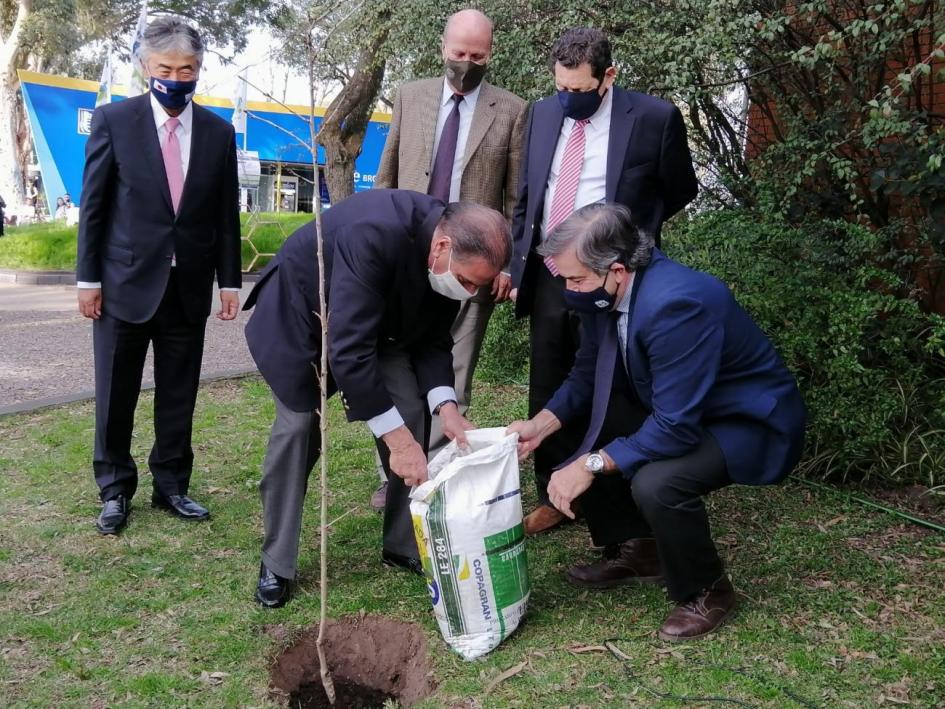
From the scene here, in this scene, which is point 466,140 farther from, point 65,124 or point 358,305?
point 65,124

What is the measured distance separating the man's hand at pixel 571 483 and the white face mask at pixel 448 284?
0.66 metres

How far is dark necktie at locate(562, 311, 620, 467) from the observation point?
10.3 ft

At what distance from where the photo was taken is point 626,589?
11.5 ft

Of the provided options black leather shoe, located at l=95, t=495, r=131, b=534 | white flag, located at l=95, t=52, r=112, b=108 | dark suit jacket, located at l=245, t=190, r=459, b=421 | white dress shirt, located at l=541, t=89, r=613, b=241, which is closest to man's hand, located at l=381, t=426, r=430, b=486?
dark suit jacket, located at l=245, t=190, r=459, b=421

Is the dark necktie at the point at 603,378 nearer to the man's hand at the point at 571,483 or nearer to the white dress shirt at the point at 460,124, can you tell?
the man's hand at the point at 571,483

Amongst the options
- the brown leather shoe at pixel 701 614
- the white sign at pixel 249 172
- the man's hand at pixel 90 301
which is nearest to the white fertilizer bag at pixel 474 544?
the brown leather shoe at pixel 701 614

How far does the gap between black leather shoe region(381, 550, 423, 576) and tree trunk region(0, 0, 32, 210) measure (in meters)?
22.6

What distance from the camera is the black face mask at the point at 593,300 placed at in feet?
9.68

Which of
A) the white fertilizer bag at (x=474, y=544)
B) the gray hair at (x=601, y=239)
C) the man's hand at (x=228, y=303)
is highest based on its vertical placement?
the gray hair at (x=601, y=239)

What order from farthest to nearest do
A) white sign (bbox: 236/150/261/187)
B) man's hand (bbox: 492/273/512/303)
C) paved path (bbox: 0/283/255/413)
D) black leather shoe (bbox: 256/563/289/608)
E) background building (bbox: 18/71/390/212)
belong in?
background building (bbox: 18/71/390/212), white sign (bbox: 236/150/261/187), paved path (bbox: 0/283/255/413), man's hand (bbox: 492/273/512/303), black leather shoe (bbox: 256/563/289/608)

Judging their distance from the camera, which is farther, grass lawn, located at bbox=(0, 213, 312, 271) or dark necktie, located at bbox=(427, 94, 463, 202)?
grass lawn, located at bbox=(0, 213, 312, 271)

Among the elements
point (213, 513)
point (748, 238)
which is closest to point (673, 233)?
point (748, 238)

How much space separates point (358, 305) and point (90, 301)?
5.06 ft

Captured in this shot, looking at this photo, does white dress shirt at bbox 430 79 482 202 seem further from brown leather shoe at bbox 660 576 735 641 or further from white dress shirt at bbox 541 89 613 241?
brown leather shoe at bbox 660 576 735 641
